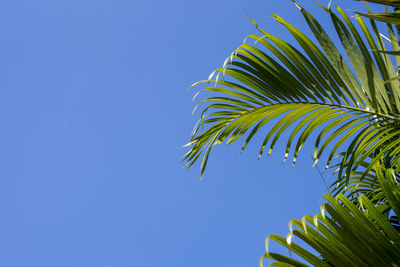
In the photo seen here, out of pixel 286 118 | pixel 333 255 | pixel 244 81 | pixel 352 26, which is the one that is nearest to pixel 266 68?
pixel 244 81

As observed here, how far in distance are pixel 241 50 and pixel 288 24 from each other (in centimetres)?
20

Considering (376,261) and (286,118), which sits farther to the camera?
(286,118)

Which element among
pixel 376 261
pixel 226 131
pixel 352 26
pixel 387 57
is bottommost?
pixel 376 261

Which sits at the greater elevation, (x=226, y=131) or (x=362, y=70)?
(x=226, y=131)

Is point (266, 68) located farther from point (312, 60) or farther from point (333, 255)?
point (333, 255)

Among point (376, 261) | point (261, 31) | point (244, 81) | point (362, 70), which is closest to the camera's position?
point (376, 261)

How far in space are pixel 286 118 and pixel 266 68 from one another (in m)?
0.23

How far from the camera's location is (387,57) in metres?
1.58

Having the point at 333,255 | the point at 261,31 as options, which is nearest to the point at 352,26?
the point at 261,31

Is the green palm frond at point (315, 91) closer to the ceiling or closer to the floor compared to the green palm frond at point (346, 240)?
closer to the ceiling

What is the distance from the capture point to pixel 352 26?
1573 millimetres

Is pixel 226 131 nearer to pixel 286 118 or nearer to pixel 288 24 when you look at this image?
pixel 286 118

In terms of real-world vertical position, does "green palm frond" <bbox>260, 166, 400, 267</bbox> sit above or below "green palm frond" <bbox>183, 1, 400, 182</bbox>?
below

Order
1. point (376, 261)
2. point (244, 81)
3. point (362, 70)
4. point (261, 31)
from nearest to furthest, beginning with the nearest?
point (376, 261), point (362, 70), point (261, 31), point (244, 81)
